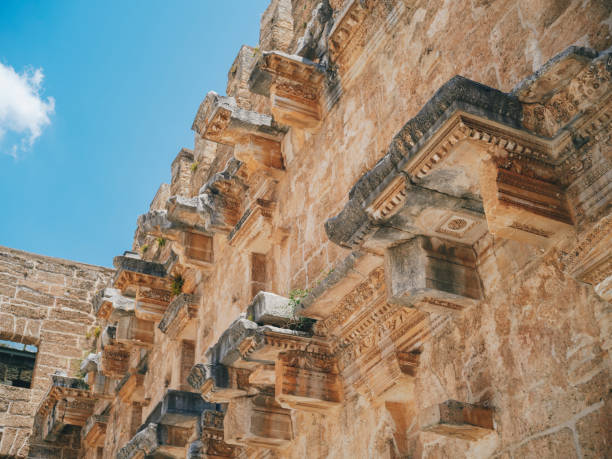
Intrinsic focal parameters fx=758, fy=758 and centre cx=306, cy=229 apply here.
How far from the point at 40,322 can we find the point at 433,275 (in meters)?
13.3

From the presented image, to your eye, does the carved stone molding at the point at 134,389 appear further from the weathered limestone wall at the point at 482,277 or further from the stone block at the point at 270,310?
the stone block at the point at 270,310

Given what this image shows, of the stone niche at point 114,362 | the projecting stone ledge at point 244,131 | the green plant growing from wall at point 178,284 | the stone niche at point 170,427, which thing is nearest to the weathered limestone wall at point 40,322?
the stone niche at point 114,362

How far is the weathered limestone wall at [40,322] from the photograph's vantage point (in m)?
14.4

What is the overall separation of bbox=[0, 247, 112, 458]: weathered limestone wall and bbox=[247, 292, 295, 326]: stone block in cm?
1036

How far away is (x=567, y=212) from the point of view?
3605 mm

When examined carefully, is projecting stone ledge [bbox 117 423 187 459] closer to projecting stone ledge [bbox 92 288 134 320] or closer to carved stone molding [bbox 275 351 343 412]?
carved stone molding [bbox 275 351 343 412]

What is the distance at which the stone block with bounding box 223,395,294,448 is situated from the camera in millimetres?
5984

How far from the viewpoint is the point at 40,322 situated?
1573 cm

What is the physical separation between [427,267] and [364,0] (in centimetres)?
286

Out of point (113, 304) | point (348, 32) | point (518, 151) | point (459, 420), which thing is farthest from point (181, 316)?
point (518, 151)

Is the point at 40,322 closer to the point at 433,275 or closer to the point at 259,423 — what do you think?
the point at 259,423

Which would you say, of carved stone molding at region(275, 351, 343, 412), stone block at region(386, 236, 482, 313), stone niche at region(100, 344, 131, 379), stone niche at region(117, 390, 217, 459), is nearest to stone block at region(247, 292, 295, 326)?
carved stone molding at region(275, 351, 343, 412)

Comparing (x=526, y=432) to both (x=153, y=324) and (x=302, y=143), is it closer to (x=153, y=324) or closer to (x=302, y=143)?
(x=302, y=143)

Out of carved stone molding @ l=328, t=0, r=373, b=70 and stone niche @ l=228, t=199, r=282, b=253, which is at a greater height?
carved stone molding @ l=328, t=0, r=373, b=70
